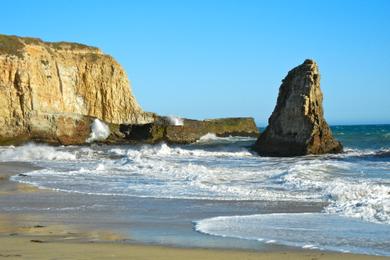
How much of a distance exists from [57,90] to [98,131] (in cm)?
693

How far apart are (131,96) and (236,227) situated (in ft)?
163

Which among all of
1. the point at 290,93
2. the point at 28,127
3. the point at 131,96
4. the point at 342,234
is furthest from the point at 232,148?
the point at 342,234

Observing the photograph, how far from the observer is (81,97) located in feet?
177

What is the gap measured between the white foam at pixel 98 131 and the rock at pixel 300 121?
1376cm

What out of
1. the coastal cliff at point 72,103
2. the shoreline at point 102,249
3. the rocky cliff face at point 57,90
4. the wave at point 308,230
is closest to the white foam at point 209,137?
the coastal cliff at point 72,103

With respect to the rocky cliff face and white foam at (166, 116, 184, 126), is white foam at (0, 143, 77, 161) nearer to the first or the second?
the rocky cliff face

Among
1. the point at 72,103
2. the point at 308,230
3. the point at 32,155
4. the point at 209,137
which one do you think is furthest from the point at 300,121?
the point at 72,103

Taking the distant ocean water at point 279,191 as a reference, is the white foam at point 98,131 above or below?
above

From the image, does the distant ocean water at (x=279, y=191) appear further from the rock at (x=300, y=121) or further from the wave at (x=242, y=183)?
the rock at (x=300, y=121)

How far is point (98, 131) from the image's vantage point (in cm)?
4531

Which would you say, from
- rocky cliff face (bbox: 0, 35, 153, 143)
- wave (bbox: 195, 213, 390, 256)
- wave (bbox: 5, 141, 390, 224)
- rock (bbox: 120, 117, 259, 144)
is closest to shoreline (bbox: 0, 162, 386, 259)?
wave (bbox: 195, 213, 390, 256)

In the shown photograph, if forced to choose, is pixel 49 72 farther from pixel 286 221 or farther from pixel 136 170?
pixel 286 221

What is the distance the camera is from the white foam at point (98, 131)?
146 ft

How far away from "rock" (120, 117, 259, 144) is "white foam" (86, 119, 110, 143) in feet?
5.73
